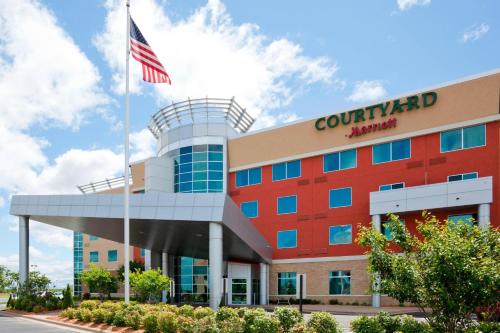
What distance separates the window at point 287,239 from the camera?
41.1 meters

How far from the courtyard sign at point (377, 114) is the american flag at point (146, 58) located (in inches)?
763

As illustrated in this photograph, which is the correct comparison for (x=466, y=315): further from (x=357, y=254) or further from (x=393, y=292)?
(x=357, y=254)

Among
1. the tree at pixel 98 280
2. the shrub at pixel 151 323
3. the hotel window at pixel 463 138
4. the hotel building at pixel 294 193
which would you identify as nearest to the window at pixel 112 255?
the tree at pixel 98 280

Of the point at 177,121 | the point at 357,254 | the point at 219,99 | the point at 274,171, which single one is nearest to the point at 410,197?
the point at 357,254

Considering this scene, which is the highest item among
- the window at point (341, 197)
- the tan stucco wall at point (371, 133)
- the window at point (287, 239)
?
the tan stucco wall at point (371, 133)

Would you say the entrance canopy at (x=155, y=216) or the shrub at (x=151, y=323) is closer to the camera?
the shrub at (x=151, y=323)

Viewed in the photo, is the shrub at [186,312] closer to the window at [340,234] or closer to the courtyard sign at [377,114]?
the window at [340,234]

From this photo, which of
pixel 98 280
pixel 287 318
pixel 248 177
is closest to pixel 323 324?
pixel 287 318

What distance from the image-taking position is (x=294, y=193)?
4166 centimetres

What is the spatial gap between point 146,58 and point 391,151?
21.3 meters

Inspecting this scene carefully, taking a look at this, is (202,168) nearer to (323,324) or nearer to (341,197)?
(341,197)

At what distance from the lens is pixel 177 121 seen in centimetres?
4728

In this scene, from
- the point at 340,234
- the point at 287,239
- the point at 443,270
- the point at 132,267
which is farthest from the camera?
the point at 132,267

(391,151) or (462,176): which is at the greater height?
(391,151)
